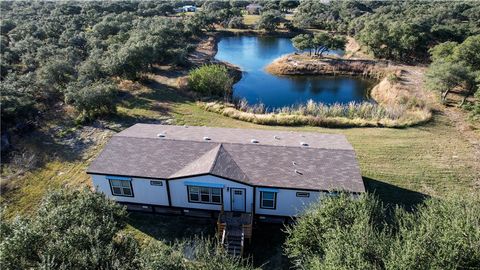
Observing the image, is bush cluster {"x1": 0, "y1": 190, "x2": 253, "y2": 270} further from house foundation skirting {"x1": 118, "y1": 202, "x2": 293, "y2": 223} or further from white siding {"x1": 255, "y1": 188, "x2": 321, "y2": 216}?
white siding {"x1": 255, "y1": 188, "x2": 321, "y2": 216}

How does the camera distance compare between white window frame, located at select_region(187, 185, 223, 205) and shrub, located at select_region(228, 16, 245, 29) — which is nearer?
white window frame, located at select_region(187, 185, 223, 205)

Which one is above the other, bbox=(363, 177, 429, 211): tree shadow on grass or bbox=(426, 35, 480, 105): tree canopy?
bbox=(426, 35, 480, 105): tree canopy

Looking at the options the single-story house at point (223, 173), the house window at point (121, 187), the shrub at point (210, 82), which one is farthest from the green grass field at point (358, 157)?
the shrub at point (210, 82)

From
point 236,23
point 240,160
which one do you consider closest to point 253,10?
point 236,23

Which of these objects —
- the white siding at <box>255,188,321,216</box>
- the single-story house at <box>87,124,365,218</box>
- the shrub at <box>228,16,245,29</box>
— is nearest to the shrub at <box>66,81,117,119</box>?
the single-story house at <box>87,124,365,218</box>

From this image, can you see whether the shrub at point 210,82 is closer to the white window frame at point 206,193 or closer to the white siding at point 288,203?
the white window frame at point 206,193

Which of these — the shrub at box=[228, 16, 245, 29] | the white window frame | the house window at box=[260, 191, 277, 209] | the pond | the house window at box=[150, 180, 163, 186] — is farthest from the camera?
the shrub at box=[228, 16, 245, 29]

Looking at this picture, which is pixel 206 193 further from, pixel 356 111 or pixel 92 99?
pixel 356 111

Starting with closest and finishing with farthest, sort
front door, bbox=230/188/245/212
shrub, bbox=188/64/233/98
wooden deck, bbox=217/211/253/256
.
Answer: wooden deck, bbox=217/211/253/256 → front door, bbox=230/188/245/212 → shrub, bbox=188/64/233/98
